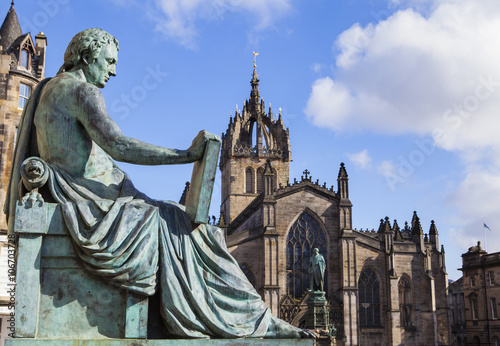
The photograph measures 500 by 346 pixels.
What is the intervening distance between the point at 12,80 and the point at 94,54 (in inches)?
789

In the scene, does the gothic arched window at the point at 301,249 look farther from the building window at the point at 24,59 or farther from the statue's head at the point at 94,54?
the statue's head at the point at 94,54

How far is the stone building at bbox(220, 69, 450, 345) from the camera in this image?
37.8m

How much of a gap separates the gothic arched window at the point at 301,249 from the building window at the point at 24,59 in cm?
2173

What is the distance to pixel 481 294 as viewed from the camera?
160ft

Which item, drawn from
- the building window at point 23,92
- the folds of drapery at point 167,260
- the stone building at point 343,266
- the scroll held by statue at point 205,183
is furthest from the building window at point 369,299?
the scroll held by statue at point 205,183

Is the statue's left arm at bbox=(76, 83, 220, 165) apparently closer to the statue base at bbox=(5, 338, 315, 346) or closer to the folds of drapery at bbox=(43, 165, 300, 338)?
the folds of drapery at bbox=(43, 165, 300, 338)

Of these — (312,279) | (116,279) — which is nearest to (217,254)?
(116,279)

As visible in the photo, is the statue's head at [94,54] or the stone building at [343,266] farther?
the stone building at [343,266]

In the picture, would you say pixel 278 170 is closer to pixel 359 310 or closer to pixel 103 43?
pixel 359 310

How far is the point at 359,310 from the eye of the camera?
39.5m

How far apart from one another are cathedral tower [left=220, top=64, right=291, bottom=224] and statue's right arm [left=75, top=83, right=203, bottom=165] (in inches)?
2039

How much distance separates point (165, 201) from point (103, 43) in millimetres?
938

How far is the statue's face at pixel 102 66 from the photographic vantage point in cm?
339

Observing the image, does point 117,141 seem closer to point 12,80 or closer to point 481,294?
point 12,80
